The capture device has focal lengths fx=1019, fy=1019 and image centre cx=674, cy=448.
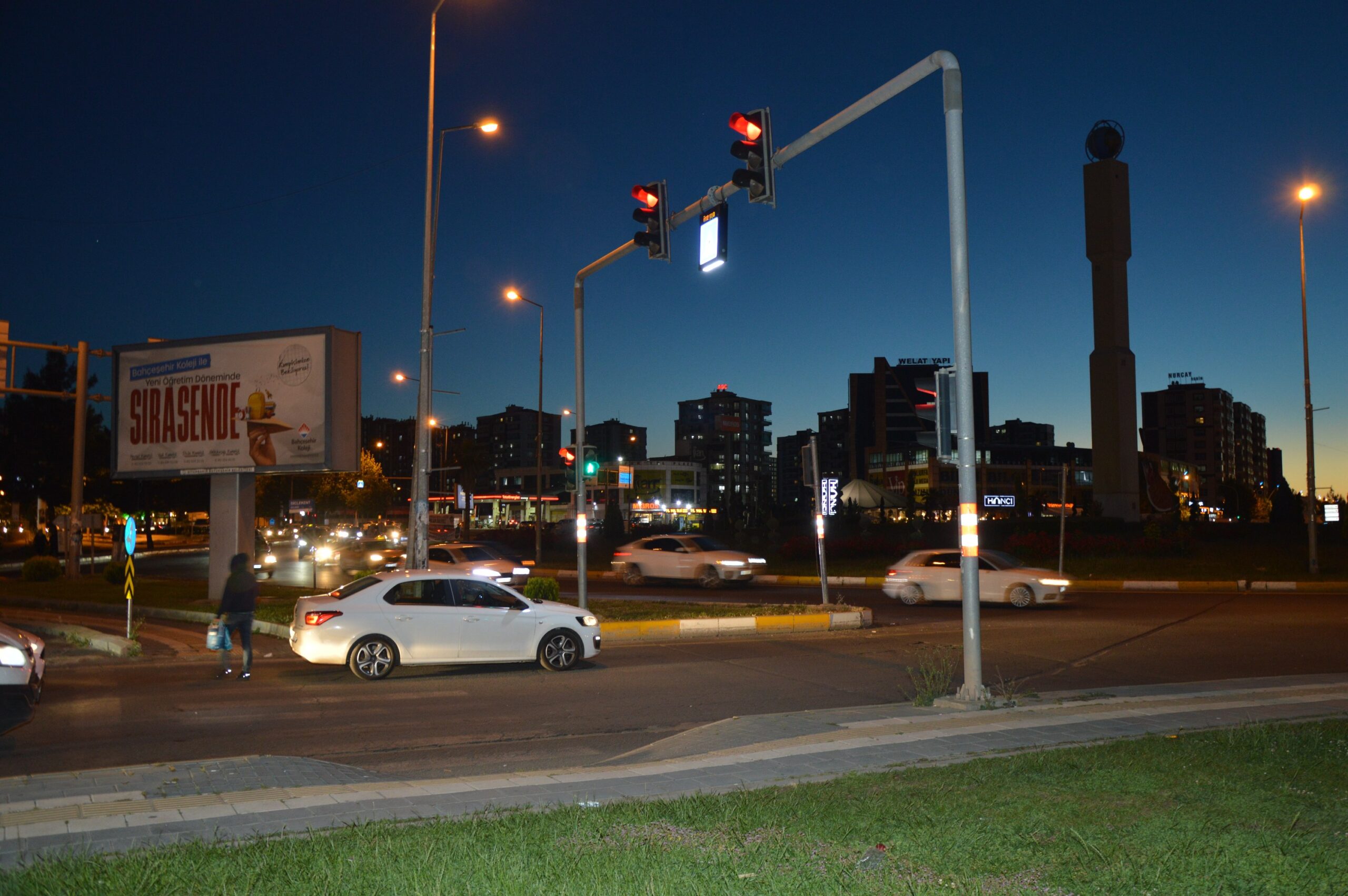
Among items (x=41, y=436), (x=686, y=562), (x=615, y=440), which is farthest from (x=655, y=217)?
(x=615, y=440)

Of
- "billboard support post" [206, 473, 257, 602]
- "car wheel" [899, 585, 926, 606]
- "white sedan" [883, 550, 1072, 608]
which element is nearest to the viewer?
"white sedan" [883, 550, 1072, 608]

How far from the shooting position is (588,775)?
7223mm

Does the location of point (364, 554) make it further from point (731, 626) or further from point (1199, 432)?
point (1199, 432)

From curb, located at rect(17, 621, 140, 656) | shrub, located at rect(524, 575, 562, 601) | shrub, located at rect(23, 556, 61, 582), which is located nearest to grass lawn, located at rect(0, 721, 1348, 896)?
curb, located at rect(17, 621, 140, 656)

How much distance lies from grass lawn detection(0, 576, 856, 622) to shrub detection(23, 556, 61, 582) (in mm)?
354

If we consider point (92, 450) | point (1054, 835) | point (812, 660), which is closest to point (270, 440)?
point (812, 660)

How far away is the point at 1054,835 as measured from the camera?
→ 5.21 meters

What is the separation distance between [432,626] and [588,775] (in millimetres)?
6539

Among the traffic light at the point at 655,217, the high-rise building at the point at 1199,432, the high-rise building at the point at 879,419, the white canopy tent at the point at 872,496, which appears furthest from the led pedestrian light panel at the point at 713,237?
the high-rise building at the point at 1199,432

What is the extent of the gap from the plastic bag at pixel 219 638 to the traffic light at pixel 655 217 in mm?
7290

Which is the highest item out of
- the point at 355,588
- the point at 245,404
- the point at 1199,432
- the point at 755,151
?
the point at 1199,432

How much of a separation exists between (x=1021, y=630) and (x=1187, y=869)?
14.0 meters

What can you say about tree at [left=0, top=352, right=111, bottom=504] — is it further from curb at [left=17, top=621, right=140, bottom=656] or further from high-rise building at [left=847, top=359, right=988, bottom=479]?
high-rise building at [left=847, top=359, right=988, bottom=479]

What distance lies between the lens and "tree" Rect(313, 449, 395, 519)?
→ 76.1m
